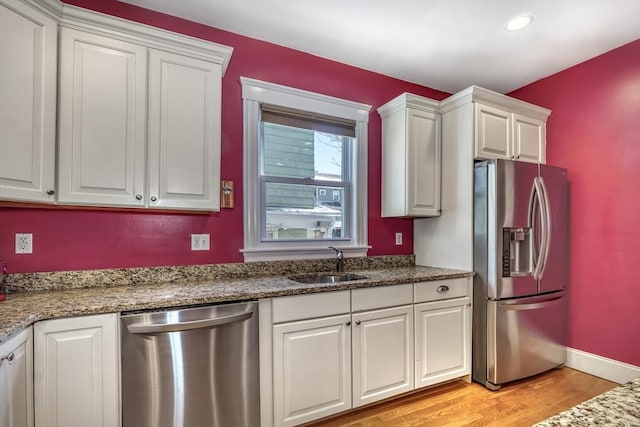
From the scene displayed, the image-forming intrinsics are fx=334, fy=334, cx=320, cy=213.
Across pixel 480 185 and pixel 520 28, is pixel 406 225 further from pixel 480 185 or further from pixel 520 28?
pixel 520 28

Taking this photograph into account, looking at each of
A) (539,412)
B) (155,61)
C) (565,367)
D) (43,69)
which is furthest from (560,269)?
(43,69)

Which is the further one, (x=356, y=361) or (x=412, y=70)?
(x=412, y=70)

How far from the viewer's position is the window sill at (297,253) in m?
2.45

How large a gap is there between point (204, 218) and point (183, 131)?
2.06 ft

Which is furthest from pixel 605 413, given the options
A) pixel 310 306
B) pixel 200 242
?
pixel 200 242

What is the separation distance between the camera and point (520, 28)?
238cm

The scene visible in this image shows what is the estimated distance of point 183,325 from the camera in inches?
64.4

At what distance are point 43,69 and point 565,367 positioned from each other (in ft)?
14.1

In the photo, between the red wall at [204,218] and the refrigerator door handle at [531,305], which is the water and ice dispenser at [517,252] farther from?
the red wall at [204,218]

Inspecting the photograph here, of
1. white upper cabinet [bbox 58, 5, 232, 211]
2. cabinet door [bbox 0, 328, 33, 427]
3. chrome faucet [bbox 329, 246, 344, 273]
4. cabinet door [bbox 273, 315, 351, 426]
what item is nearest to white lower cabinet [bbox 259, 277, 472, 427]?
cabinet door [bbox 273, 315, 351, 426]

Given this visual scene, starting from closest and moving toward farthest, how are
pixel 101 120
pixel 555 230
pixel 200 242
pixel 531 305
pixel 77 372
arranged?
pixel 77 372
pixel 101 120
pixel 200 242
pixel 531 305
pixel 555 230

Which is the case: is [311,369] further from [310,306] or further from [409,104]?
[409,104]

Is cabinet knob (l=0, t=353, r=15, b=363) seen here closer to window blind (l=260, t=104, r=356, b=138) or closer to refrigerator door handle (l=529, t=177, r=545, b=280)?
window blind (l=260, t=104, r=356, b=138)

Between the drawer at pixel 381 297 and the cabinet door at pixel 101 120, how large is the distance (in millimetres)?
1407
